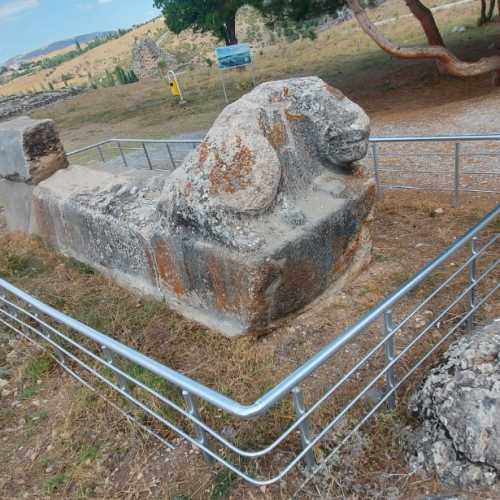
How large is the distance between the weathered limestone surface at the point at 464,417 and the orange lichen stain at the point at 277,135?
5.57 ft

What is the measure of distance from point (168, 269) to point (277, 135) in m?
1.21

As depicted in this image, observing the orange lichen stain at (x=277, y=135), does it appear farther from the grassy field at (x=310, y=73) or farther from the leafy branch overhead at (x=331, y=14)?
the grassy field at (x=310, y=73)

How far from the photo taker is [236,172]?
289 cm

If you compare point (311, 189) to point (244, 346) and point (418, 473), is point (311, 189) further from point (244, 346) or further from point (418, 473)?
point (418, 473)

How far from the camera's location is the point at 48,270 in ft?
15.6

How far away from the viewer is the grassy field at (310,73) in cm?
1030

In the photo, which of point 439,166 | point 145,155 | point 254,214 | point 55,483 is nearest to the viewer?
point 55,483

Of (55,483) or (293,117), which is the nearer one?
(55,483)

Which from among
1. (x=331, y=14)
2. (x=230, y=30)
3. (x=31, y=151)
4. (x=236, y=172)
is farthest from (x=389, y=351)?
(x=230, y=30)

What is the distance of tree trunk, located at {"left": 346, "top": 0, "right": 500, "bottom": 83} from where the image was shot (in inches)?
311

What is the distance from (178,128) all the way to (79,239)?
813cm

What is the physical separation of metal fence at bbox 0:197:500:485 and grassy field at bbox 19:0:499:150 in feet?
23.1

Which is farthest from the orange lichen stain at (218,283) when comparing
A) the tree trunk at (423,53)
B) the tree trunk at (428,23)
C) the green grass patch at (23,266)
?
the tree trunk at (428,23)

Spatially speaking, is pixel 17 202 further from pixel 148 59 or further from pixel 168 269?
pixel 148 59
